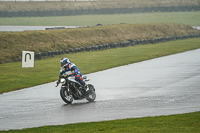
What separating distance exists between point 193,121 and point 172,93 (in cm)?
562

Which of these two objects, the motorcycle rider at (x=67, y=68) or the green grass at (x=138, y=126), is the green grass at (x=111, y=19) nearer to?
the motorcycle rider at (x=67, y=68)

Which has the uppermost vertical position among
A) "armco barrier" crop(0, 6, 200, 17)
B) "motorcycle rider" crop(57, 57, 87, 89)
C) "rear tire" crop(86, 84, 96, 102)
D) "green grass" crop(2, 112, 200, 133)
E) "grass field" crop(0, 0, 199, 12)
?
"grass field" crop(0, 0, 199, 12)

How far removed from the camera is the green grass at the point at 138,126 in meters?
10.0

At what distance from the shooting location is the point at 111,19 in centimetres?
7625

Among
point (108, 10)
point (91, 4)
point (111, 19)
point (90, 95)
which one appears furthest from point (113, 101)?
point (91, 4)

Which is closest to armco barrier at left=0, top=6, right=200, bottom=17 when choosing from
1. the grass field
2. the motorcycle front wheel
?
the grass field

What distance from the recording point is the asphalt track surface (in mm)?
12570

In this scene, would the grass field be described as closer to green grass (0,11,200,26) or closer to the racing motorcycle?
green grass (0,11,200,26)

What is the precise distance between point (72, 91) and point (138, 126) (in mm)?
5214

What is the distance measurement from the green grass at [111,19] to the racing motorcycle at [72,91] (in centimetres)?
5562

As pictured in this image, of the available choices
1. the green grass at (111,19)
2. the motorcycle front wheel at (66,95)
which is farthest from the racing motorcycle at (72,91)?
the green grass at (111,19)

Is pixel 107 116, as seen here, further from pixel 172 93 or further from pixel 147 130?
pixel 172 93

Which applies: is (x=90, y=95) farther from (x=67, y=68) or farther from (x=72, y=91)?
(x=67, y=68)

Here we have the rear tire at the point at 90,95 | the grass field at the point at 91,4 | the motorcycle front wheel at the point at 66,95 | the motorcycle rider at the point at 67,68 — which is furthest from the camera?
the grass field at the point at 91,4
